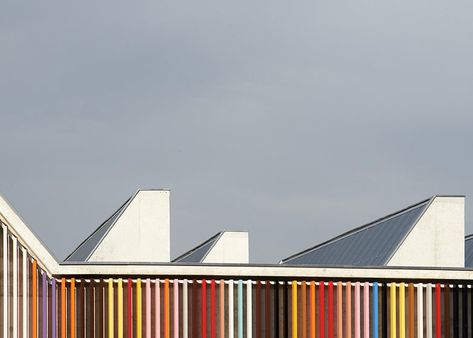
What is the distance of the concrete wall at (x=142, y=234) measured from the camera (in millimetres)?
44031

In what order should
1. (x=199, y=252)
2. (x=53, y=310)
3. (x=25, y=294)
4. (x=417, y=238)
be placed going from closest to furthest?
(x=25, y=294) → (x=53, y=310) → (x=417, y=238) → (x=199, y=252)

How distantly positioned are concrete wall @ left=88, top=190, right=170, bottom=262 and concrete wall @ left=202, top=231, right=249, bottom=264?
32.2 ft

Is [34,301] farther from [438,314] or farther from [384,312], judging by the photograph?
[438,314]

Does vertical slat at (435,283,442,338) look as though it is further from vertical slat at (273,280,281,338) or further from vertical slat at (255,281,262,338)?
vertical slat at (255,281,262,338)

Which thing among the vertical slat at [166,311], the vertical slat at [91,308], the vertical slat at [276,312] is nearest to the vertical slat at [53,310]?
the vertical slat at [91,308]

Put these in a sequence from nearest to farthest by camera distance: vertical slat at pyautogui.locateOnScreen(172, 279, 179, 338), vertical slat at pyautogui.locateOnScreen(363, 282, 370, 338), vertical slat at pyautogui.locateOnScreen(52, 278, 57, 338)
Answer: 1. vertical slat at pyautogui.locateOnScreen(52, 278, 57, 338)
2. vertical slat at pyautogui.locateOnScreen(172, 279, 179, 338)
3. vertical slat at pyautogui.locateOnScreen(363, 282, 370, 338)

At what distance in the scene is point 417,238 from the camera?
3997 centimetres

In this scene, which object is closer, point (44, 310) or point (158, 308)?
point (44, 310)

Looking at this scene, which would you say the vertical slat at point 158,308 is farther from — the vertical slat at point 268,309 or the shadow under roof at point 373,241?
the shadow under roof at point 373,241

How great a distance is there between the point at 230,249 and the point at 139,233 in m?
12.3

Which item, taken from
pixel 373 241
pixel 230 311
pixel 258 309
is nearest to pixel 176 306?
pixel 230 311

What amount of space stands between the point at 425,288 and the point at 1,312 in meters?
10.4

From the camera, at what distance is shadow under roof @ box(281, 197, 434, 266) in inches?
1590

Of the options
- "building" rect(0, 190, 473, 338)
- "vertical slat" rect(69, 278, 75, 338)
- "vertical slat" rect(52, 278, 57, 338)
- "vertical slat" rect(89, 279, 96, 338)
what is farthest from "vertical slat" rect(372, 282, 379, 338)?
"vertical slat" rect(52, 278, 57, 338)
